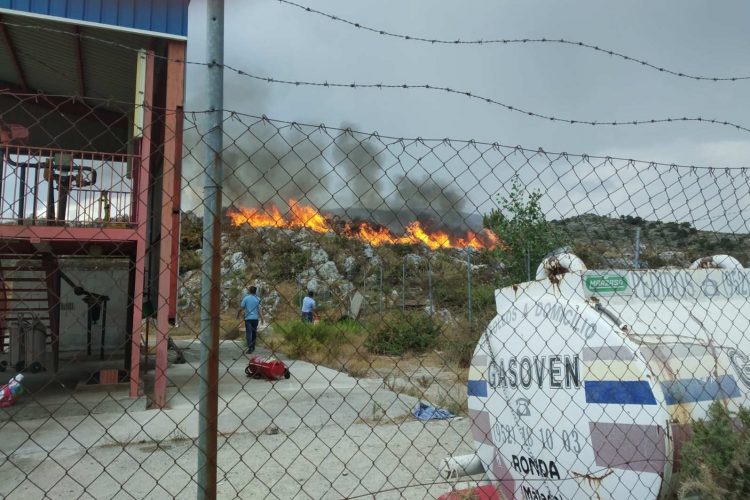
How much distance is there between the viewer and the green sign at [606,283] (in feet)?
9.60

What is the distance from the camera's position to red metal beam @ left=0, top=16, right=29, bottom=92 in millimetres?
9541

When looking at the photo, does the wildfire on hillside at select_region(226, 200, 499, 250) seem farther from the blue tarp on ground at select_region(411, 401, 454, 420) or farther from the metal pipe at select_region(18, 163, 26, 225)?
the metal pipe at select_region(18, 163, 26, 225)

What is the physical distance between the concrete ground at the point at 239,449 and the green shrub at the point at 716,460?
5.03 ft

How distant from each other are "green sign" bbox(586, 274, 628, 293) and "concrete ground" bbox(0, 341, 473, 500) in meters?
1.57

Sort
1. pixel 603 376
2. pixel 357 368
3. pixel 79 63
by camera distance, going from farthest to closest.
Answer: pixel 357 368
pixel 79 63
pixel 603 376

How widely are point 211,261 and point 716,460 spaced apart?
2.18 meters

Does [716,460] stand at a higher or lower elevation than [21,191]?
lower

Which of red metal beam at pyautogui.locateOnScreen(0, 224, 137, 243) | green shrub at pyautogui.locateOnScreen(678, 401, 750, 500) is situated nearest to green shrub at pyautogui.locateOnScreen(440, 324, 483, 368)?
red metal beam at pyautogui.locateOnScreen(0, 224, 137, 243)

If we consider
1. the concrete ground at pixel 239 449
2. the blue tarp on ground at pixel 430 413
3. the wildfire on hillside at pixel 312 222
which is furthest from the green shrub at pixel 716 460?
the blue tarp on ground at pixel 430 413

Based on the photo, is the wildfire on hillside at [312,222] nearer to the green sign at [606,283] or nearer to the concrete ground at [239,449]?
the green sign at [606,283]

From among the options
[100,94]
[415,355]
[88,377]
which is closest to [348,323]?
[415,355]

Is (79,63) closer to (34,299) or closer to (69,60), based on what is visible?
(69,60)

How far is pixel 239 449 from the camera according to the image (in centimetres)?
590

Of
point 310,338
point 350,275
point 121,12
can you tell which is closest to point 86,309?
point 310,338
